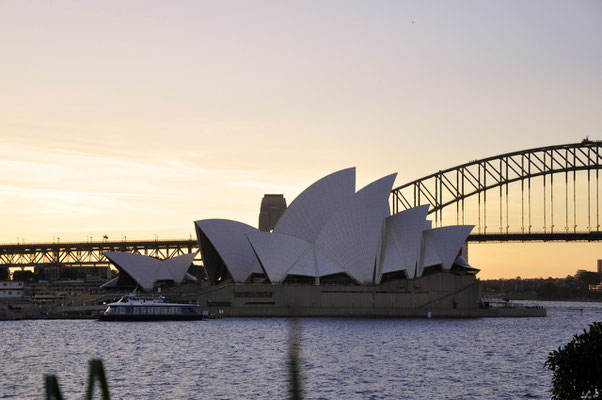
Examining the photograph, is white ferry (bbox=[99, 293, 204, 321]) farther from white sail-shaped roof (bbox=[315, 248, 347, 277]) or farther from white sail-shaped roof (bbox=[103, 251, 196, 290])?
white sail-shaped roof (bbox=[103, 251, 196, 290])

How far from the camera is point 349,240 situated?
4092 inches

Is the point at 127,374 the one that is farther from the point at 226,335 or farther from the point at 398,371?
the point at 226,335

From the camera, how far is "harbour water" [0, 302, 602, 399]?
41.2 metres

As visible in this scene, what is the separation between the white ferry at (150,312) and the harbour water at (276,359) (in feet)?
23.4

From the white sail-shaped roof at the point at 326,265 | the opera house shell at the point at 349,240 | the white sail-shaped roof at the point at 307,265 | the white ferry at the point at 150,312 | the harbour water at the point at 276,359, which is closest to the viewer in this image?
the harbour water at the point at 276,359

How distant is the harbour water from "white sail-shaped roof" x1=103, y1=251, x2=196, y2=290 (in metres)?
36.9

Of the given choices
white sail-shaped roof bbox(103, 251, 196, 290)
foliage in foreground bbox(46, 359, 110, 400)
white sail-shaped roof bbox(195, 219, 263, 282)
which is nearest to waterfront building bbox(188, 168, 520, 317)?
white sail-shaped roof bbox(195, 219, 263, 282)

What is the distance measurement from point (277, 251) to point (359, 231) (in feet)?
34.3

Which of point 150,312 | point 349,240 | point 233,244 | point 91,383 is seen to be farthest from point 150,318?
point 91,383

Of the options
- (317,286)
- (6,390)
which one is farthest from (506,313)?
(6,390)

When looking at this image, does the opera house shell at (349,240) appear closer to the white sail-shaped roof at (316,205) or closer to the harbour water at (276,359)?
the white sail-shaped roof at (316,205)

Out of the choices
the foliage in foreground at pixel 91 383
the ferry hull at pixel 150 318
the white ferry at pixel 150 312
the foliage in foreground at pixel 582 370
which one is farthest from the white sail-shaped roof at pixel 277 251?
the foliage in foreground at pixel 91 383

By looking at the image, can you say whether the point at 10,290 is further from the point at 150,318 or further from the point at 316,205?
the point at 316,205

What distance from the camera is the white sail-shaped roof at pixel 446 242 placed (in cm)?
10756
